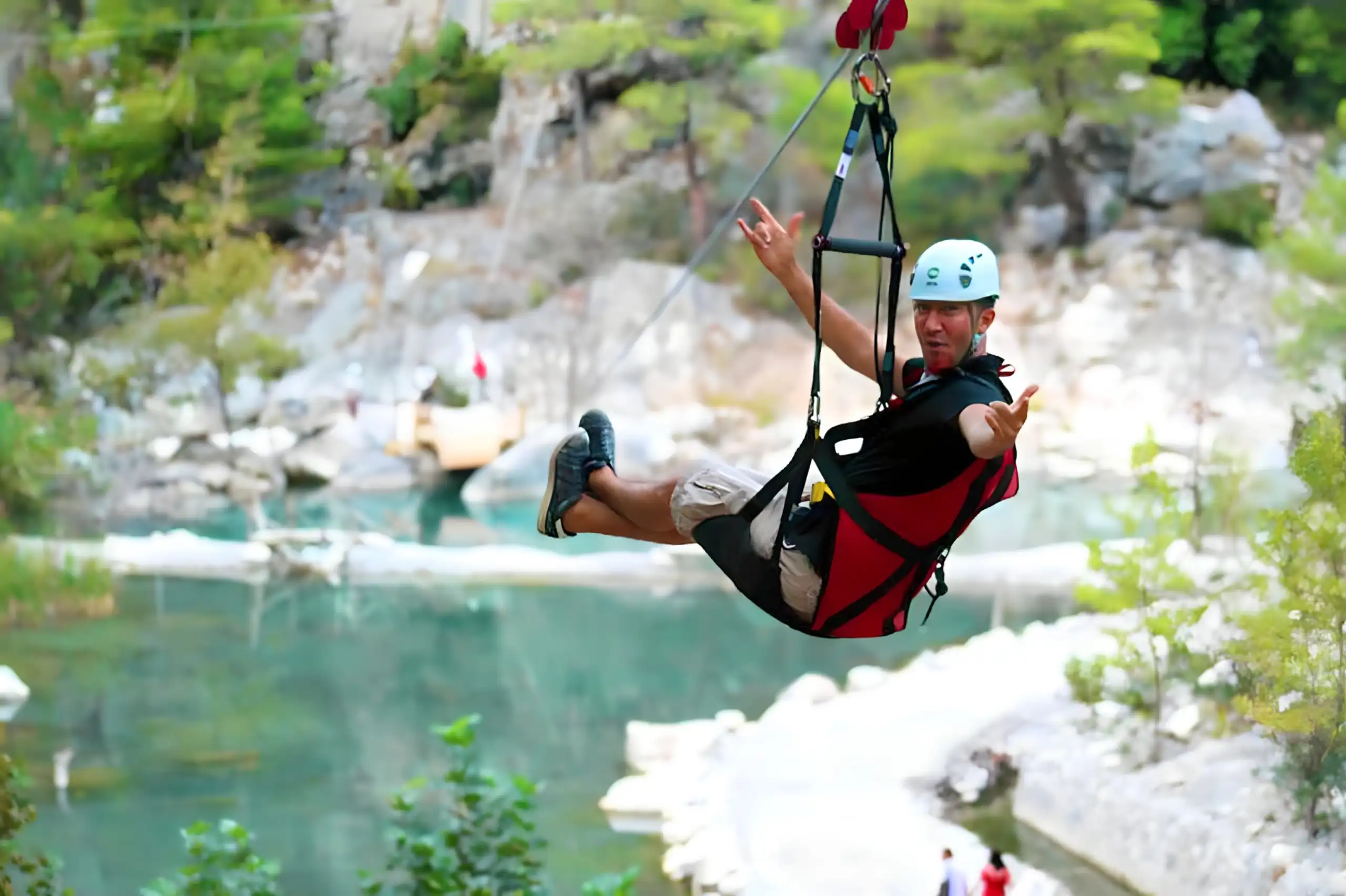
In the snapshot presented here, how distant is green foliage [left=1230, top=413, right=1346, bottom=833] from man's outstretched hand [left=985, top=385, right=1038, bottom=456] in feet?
12.0

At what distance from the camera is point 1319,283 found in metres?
9.21

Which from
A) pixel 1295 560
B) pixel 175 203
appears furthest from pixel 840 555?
pixel 175 203

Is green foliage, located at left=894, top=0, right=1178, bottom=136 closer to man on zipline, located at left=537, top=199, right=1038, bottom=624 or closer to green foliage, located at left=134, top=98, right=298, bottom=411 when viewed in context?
green foliage, located at left=134, top=98, right=298, bottom=411

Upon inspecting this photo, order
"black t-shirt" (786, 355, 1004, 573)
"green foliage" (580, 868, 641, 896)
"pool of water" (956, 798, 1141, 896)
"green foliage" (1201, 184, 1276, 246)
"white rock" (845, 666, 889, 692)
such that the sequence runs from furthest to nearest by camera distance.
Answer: "green foliage" (1201, 184, 1276, 246) → "white rock" (845, 666, 889, 692) → "pool of water" (956, 798, 1141, 896) → "green foliage" (580, 868, 641, 896) → "black t-shirt" (786, 355, 1004, 573)

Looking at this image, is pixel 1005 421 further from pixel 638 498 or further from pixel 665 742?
pixel 665 742

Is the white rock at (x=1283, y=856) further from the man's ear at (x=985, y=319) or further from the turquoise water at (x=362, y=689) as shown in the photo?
the man's ear at (x=985, y=319)

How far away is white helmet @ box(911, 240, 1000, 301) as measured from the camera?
1833 millimetres

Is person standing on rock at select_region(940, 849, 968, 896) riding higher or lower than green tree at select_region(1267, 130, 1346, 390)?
lower

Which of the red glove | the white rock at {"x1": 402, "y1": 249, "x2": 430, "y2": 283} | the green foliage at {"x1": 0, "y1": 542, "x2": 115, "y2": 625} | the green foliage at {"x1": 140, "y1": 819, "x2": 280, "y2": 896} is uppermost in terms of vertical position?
the red glove

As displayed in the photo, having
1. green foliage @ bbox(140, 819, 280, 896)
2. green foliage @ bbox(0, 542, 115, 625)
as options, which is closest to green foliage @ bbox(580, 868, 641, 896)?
green foliage @ bbox(140, 819, 280, 896)

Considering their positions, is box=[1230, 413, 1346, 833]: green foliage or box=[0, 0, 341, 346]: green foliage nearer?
box=[1230, 413, 1346, 833]: green foliage

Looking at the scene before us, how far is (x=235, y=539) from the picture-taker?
376 inches

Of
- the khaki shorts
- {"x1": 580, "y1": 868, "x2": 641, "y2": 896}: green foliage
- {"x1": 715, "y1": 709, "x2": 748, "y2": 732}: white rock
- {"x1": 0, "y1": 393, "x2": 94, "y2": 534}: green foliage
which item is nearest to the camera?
the khaki shorts

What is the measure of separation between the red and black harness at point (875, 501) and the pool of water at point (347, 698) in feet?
14.2
